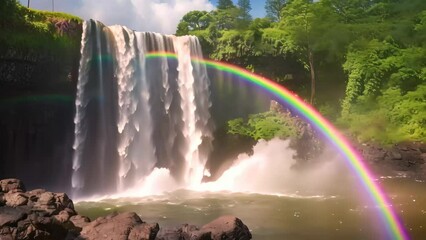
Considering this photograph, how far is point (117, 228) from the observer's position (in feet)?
44.0

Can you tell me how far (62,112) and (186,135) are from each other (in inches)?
370

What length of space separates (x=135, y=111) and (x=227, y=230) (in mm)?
17278

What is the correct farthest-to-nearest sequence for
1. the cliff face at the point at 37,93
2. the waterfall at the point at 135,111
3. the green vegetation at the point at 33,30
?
the waterfall at the point at 135,111, the cliff face at the point at 37,93, the green vegetation at the point at 33,30

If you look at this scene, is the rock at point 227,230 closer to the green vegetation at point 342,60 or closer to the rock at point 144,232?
the rock at point 144,232

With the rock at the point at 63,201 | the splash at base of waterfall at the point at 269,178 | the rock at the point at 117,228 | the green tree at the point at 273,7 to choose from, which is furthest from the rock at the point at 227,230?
the green tree at the point at 273,7

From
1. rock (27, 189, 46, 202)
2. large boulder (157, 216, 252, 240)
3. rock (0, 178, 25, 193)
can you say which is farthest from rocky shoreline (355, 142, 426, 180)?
rock (0, 178, 25, 193)

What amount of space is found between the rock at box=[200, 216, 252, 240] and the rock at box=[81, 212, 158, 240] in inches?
72.9

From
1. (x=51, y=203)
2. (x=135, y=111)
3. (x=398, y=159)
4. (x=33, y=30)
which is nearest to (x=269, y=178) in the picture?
(x=398, y=159)

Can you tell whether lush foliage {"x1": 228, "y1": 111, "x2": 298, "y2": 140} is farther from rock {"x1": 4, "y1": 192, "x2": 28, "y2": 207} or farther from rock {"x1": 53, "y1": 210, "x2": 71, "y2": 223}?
rock {"x1": 4, "y1": 192, "x2": 28, "y2": 207}

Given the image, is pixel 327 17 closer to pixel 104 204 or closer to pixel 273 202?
pixel 273 202

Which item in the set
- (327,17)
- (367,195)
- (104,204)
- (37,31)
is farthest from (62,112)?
(327,17)

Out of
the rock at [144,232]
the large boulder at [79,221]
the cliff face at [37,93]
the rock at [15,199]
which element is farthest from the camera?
the cliff face at [37,93]

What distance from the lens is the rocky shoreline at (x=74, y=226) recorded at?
12311 millimetres

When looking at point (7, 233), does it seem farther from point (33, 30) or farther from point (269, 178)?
point (269, 178)
